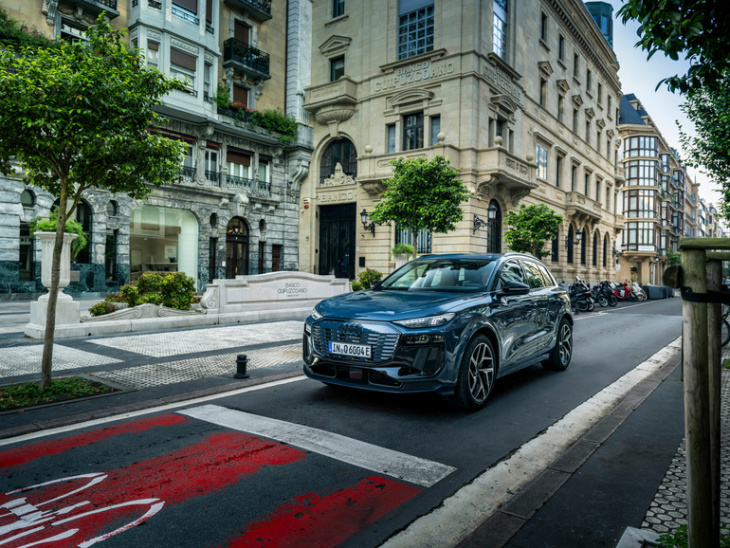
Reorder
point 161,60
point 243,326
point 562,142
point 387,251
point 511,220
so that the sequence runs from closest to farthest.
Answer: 1. point 243,326
2. point 161,60
3. point 511,220
4. point 387,251
5. point 562,142

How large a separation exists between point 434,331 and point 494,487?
5.49 feet

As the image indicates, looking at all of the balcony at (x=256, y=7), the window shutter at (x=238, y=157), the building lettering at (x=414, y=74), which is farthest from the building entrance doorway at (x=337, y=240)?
the balcony at (x=256, y=7)

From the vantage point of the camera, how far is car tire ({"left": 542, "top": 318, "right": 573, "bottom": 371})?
7.50 m

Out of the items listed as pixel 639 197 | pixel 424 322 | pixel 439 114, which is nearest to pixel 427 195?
pixel 439 114

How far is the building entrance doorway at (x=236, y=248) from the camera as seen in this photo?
2714 cm

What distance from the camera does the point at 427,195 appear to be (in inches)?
662

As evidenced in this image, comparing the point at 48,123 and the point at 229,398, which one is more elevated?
the point at 48,123

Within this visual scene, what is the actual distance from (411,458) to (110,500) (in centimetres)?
213

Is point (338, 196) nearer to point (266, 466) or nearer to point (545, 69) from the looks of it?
point (545, 69)

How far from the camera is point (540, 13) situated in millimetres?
31984

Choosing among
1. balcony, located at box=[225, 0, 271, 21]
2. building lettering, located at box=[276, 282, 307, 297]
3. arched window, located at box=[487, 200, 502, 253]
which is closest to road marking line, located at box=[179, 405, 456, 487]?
building lettering, located at box=[276, 282, 307, 297]

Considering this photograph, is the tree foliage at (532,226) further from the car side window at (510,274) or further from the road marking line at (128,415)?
the road marking line at (128,415)

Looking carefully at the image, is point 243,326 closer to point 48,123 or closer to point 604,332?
point 48,123

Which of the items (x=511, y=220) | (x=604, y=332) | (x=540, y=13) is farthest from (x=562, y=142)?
(x=604, y=332)
